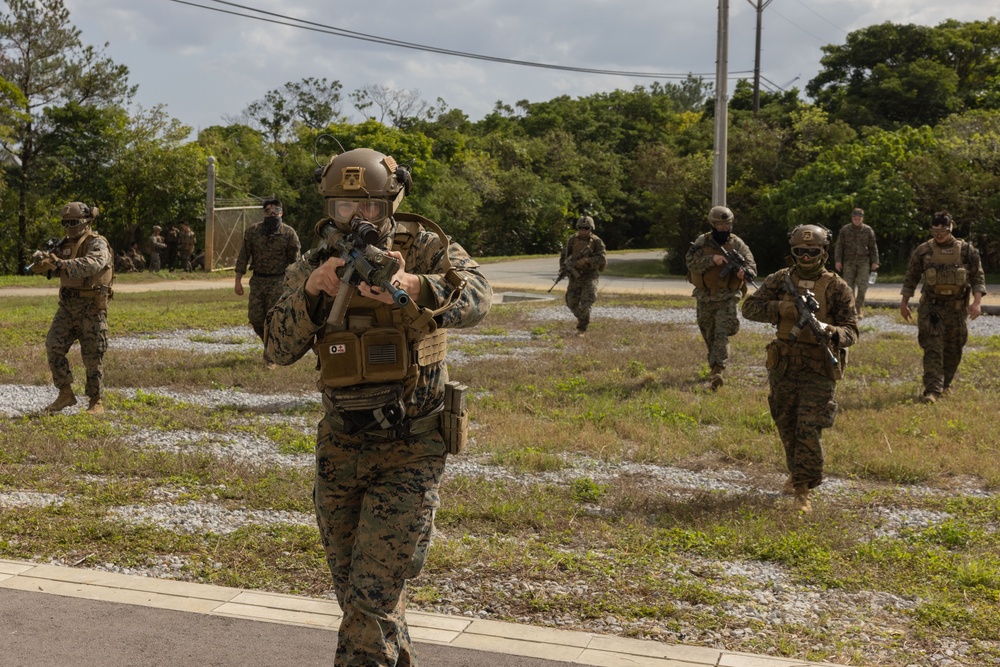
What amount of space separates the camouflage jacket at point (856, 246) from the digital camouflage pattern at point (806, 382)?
1108 centimetres

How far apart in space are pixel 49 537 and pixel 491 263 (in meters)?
33.4

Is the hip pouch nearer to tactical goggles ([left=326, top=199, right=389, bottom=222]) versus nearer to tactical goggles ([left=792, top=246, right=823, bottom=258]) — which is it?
tactical goggles ([left=326, top=199, right=389, bottom=222])

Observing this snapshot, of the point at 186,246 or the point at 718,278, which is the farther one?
the point at 186,246

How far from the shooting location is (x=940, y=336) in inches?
443

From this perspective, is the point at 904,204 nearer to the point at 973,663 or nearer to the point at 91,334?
the point at 91,334

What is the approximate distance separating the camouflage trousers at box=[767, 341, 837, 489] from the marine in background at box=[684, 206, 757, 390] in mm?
3509

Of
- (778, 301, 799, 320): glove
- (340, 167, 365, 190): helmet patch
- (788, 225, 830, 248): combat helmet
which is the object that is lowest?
(778, 301, 799, 320): glove

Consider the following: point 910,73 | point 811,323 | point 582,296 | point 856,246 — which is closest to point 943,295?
point 811,323

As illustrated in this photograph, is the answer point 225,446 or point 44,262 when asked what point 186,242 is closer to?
point 44,262

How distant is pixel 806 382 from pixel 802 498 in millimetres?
782

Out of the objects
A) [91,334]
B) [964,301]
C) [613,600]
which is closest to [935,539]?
[613,600]

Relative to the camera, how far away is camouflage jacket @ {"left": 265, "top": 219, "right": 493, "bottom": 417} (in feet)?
13.6

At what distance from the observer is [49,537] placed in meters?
6.51

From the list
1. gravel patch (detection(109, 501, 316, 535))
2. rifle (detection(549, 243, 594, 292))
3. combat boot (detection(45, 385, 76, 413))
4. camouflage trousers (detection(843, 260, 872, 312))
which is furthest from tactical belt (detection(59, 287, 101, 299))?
camouflage trousers (detection(843, 260, 872, 312))
